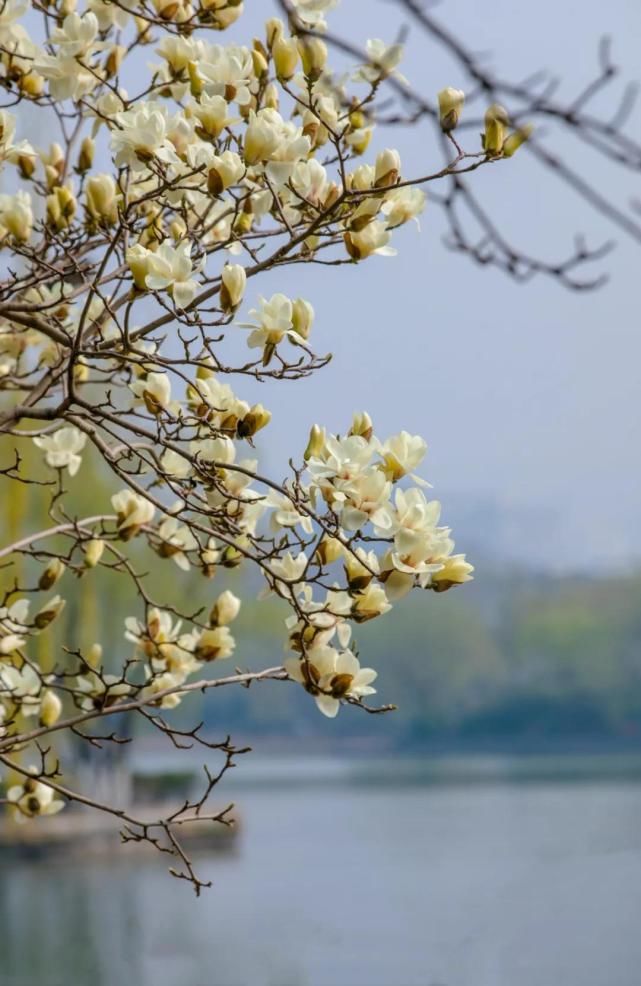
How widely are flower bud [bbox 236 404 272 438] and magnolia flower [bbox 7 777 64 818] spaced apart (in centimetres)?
46

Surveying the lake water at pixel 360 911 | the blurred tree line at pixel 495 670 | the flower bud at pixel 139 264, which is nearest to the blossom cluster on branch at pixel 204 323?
the flower bud at pixel 139 264

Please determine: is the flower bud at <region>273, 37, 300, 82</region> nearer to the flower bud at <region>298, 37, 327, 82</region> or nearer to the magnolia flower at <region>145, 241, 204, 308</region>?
the flower bud at <region>298, 37, 327, 82</region>

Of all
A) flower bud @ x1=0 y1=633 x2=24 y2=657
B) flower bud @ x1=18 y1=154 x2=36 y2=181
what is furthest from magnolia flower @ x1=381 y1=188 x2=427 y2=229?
flower bud @ x1=0 y1=633 x2=24 y2=657

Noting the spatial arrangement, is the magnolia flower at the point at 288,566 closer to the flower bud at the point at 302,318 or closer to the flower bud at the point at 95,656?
the flower bud at the point at 302,318

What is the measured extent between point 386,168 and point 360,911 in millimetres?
8022

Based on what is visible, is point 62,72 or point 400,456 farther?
point 62,72

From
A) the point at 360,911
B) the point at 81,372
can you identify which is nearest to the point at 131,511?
the point at 81,372

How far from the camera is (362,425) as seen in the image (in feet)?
3.78

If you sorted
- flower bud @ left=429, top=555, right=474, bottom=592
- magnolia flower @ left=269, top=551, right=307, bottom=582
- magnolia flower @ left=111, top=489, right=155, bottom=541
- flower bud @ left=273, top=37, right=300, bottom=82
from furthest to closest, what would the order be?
magnolia flower @ left=111, top=489, right=155, bottom=541 < flower bud @ left=273, top=37, right=300, bottom=82 < magnolia flower @ left=269, top=551, right=307, bottom=582 < flower bud @ left=429, top=555, right=474, bottom=592

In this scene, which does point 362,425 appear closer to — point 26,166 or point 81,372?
point 81,372

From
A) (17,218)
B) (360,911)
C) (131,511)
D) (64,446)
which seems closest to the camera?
(17,218)

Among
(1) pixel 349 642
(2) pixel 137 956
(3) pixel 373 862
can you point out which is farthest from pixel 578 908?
(1) pixel 349 642

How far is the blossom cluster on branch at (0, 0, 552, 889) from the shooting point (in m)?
1.10

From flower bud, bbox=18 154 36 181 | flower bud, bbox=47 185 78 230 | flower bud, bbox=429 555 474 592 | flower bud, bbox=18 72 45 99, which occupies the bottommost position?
flower bud, bbox=429 555 474 592
